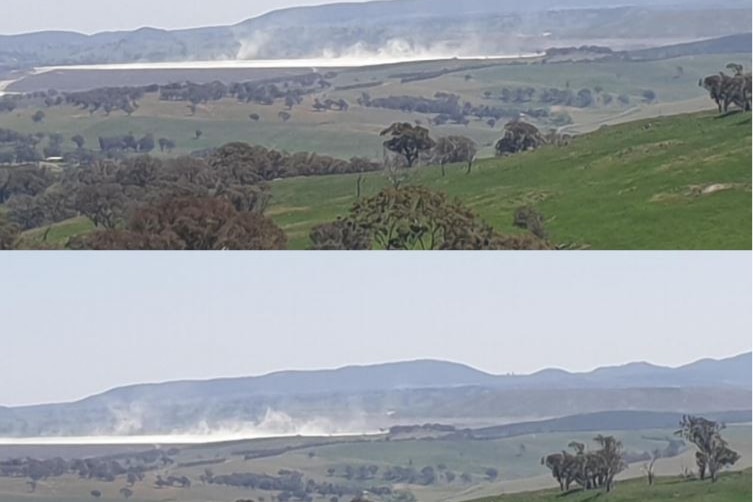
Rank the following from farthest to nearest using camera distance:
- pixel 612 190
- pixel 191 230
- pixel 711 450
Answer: pixel 711 450
pixel 612 190
pixel 191 230

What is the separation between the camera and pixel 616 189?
15.5 feet

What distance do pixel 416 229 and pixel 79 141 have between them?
126 centimetres

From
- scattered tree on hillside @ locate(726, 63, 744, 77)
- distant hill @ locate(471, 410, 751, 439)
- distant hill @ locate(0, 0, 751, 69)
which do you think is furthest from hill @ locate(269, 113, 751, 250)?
distant hill @ locate(471, 410, 751, 439)

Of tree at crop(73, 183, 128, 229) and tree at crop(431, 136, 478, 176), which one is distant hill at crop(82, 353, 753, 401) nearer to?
tree at crop(73, 183, 128, 229)

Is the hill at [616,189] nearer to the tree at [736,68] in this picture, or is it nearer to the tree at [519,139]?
the tree at [519,139]

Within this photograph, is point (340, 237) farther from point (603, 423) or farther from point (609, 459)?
point (609, 459)

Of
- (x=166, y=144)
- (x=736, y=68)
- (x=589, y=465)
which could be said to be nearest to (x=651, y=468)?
(x=589, y=465)

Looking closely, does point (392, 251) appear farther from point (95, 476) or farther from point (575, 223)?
point (95, 476)

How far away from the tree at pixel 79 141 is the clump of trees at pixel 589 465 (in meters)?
2.05

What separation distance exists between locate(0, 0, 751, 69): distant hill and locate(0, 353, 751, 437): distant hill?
46.4 inches

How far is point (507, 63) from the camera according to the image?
481 cm

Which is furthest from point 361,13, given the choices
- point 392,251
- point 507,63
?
point 392,251

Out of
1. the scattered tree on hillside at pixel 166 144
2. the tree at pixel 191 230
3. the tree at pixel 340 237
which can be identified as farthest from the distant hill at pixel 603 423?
the scattered tree on hillside at pixel 166 144

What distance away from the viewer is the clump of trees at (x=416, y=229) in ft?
15.2
